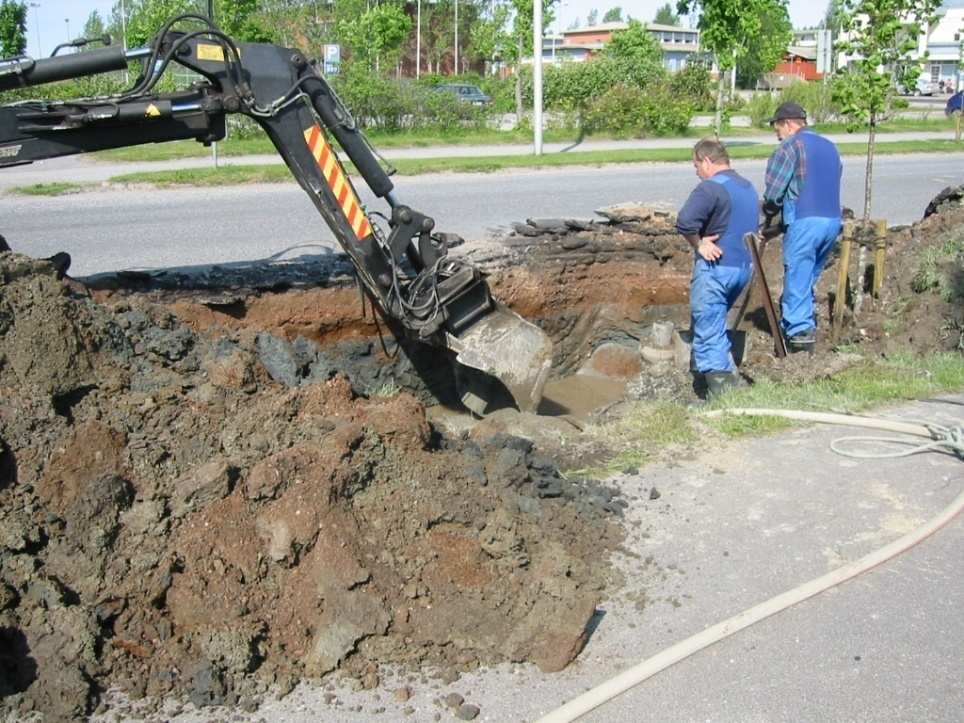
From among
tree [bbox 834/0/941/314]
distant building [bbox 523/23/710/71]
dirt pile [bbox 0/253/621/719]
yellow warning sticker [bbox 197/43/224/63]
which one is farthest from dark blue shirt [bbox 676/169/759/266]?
distant building [bbox 523/23/710/71]

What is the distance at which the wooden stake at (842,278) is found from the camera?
31.6ft

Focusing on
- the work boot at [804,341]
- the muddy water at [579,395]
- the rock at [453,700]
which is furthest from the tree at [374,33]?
the rock at [453,700]

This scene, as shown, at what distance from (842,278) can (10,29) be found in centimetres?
4004

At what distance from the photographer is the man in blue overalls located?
7.74 metres

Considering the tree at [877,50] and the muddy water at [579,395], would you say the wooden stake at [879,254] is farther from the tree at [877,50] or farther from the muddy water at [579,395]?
the muddy water at [579,395]

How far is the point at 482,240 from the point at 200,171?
8803 millimetres

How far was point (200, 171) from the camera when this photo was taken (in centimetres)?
1744

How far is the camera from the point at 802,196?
28.2 ft

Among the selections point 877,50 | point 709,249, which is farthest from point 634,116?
point 709,249

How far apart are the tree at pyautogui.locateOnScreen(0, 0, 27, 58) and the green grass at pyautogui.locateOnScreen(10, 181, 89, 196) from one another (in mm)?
27326

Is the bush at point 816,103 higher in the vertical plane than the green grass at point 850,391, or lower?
higher

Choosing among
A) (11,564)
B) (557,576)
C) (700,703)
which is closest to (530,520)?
(557,576)

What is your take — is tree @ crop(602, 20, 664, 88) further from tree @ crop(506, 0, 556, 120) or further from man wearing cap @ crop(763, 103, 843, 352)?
man wearing cap @ crop(763, 103, 843, 352)

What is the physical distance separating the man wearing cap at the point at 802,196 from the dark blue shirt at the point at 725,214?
836mm
